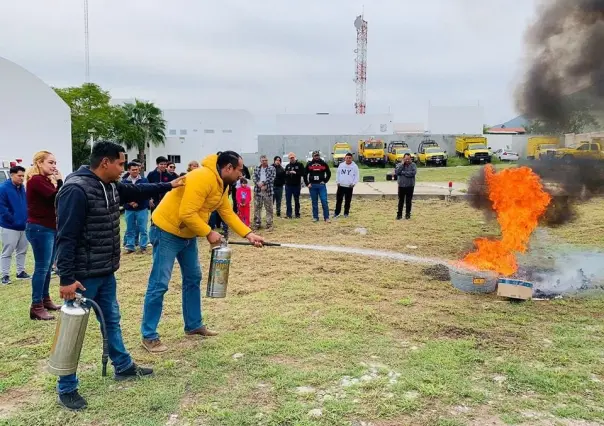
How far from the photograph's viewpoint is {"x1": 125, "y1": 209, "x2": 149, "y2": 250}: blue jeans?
9.02 metres

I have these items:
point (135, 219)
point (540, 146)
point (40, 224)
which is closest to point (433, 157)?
point (540, 146)

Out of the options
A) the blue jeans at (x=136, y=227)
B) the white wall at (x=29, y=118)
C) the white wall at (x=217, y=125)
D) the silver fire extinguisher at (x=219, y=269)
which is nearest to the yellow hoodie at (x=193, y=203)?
the silver fire extinguisher at (x=219, y=269)

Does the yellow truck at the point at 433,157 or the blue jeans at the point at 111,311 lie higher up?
the yellow truck at the point at 433,157

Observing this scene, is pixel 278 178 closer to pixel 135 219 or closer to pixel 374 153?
pixel 135 219

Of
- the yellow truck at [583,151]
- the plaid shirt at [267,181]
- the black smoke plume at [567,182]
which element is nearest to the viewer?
the black smoke plume at [567,182]

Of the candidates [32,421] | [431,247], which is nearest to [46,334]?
[32,421]

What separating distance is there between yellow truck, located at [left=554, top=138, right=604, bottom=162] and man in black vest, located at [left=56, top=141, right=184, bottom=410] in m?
7.96

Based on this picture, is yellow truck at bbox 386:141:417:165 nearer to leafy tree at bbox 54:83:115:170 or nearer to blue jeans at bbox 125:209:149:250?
leafy tree at bbox 54:83:115:170

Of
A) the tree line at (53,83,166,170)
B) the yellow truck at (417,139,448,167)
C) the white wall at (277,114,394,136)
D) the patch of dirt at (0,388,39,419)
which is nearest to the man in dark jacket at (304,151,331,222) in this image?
the patch of dirt at (0,388,39,419)

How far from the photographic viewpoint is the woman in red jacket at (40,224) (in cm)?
543

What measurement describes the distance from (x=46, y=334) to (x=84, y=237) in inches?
84.8

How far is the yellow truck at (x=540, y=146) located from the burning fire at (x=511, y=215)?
141 cm

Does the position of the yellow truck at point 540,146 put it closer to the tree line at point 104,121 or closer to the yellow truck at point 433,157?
the yellow truck at point 433,157

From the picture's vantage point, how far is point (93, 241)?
139 inches
